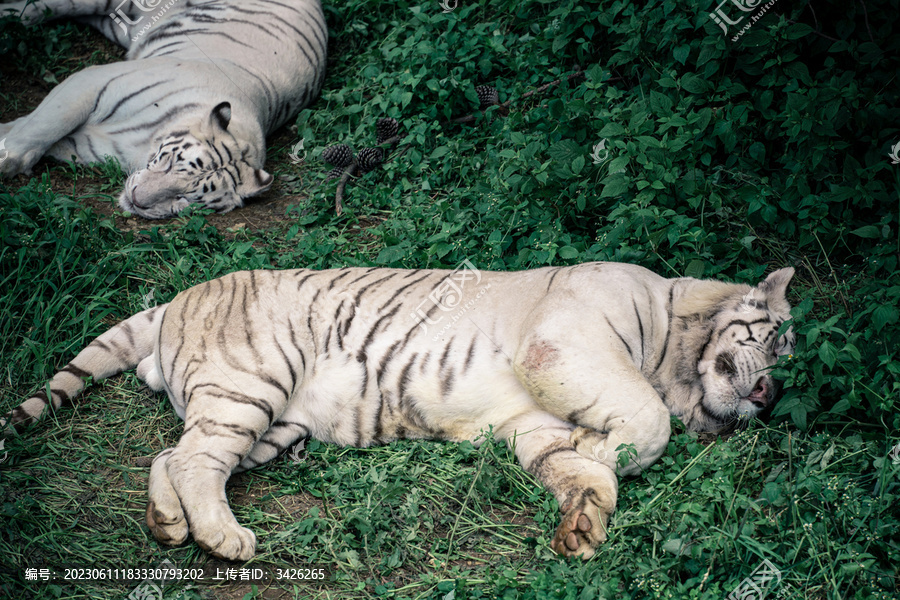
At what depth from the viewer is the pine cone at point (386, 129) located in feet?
16.6

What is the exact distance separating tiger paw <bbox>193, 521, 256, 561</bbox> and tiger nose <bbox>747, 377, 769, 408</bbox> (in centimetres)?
207

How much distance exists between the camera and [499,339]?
3281mm

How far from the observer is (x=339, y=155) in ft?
16.5

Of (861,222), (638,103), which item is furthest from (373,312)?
(861,222)

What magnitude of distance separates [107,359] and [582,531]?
2310 mm

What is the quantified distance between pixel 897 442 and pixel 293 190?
382 cm

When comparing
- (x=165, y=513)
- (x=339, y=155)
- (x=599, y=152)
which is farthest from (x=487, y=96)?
(x=165, y=513)

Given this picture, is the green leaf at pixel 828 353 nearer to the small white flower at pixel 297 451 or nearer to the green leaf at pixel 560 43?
the small white flower at pixel 297 451

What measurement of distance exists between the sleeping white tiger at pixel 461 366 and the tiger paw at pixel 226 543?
0.08 metres

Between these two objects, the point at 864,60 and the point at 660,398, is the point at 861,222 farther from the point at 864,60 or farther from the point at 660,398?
the point at 660,398

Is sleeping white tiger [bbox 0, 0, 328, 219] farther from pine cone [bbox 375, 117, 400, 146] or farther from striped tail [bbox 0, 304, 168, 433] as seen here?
striped tail [bbox 0, 304, 168, 433]

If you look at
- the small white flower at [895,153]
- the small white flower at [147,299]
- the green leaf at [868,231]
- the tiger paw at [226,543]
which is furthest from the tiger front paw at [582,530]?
the small white flower at [147,299]

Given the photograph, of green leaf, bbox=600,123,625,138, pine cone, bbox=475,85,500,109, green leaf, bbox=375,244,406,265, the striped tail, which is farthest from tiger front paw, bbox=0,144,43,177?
green leaf, bbox=600,123,625,138

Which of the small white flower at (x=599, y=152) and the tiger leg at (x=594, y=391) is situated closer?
the tiger leg at (x=594, y=391)
